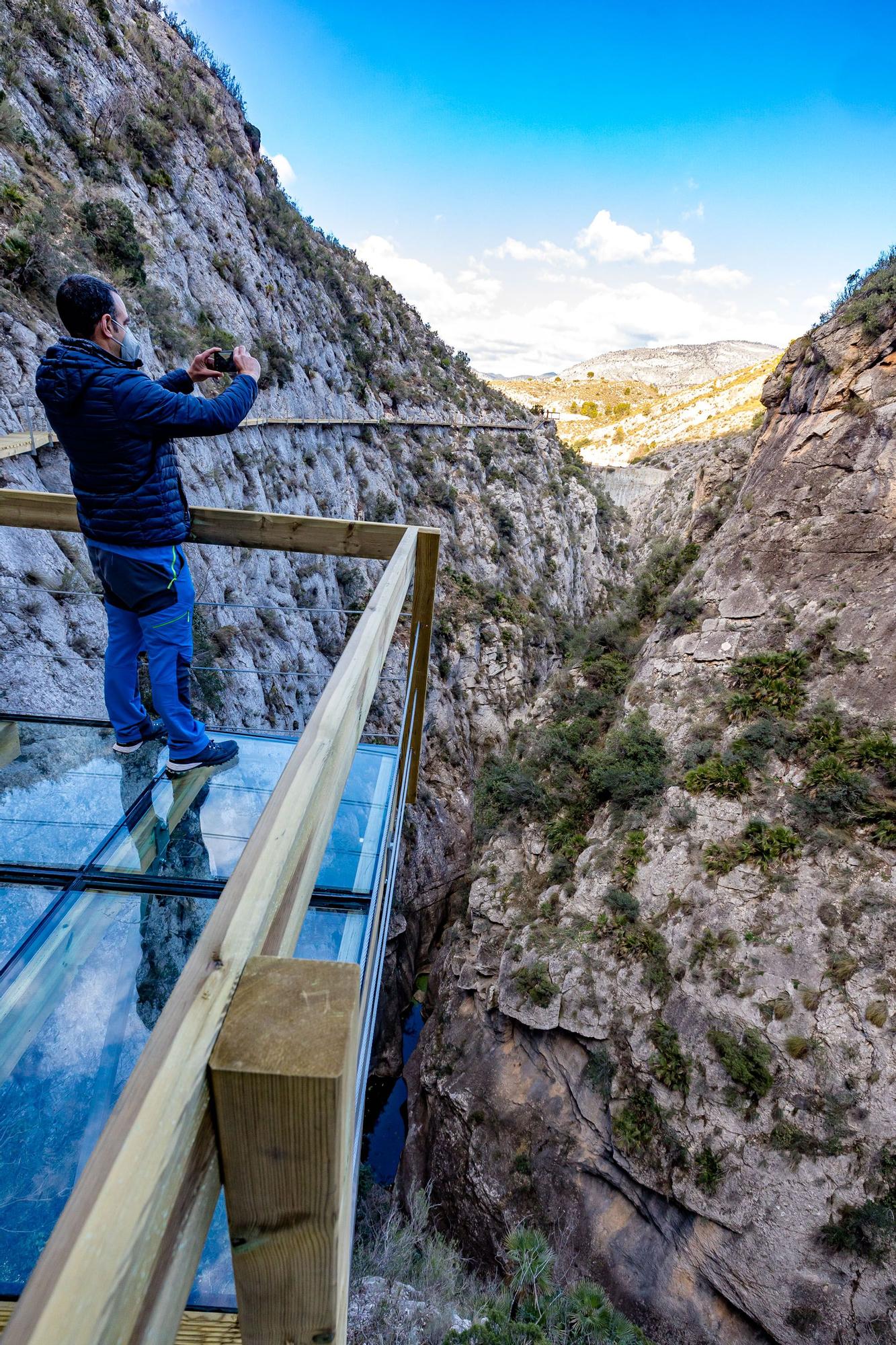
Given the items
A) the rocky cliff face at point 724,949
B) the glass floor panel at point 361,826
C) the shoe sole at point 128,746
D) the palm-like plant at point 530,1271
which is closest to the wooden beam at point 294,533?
the shoe sole at point 128,746

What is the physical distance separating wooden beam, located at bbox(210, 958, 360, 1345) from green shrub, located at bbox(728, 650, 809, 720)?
35.5ft

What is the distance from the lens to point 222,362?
2418 mm

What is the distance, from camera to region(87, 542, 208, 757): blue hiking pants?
7.96 feet

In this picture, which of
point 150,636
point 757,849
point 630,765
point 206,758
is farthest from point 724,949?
point 150,636

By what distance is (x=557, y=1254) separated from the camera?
7.92 meters

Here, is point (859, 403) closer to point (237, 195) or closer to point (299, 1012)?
point (299, 1012)

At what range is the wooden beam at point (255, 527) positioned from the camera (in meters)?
2.86

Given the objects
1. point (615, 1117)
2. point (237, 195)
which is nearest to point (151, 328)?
point (237, 195)

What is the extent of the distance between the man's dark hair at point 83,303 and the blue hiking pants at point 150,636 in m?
0.76

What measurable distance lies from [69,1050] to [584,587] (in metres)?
26.4

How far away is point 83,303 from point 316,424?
15.0 meters

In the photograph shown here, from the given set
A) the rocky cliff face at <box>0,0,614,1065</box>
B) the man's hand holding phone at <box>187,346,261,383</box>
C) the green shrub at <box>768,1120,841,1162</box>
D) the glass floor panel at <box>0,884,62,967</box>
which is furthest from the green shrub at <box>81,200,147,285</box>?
the green shrub at <box>768,1120,841,1162</box>

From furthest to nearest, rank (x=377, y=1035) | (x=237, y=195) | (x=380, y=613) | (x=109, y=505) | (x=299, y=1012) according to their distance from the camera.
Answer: (x=237, y=195) → (x=377, y=1035) → (x=109, y=505) → (x=380, y=613) → (x=299, y=1012)

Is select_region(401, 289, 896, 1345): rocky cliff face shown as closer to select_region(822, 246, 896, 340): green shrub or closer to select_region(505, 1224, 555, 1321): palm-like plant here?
select_region(822, 246, 896, 340): green shrub
